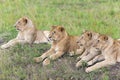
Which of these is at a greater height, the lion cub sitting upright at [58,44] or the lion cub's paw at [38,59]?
the lion cub sitting upright at [58,44]

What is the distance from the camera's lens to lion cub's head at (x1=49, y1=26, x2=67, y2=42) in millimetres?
8028

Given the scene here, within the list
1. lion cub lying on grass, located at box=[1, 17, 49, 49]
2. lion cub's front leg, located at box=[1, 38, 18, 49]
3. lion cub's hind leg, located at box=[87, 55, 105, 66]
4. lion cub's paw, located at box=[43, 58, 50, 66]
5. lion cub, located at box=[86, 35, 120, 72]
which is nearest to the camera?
lion cub, located at box=[86, 35, 120, 72]

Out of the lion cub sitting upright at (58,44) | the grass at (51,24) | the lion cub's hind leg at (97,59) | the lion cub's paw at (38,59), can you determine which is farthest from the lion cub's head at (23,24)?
the lion cub's hind leg at (97,59)

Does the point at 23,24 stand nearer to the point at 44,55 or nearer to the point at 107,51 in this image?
the point at 44,55

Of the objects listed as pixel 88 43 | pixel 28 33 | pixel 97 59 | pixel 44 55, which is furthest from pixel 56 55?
pixel 28 33

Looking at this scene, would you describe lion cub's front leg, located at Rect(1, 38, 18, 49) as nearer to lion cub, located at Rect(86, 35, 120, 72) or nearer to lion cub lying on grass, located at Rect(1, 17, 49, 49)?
lion cub lying on grass, located at Rect(1, 17, 49, 49)

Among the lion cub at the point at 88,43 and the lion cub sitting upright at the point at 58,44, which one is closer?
the lion cub at the point at 88,43

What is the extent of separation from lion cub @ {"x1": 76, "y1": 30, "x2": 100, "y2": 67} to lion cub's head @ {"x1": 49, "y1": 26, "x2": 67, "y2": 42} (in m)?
0.47

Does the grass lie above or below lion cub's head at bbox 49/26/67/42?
below

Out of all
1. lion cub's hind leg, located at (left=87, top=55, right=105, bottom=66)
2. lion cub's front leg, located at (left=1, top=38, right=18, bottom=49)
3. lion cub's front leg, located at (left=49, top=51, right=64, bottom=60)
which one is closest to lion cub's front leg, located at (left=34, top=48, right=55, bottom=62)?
lion cub's front leg, located at (left=49, top=51, right=64, bottom=60)

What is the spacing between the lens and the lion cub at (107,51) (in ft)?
24.1

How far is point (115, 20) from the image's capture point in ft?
37.3

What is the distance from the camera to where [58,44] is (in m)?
8.12

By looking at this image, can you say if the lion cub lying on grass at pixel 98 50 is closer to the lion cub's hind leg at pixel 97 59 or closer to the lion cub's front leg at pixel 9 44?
the lion cub's hind leg at pixel 97 59
